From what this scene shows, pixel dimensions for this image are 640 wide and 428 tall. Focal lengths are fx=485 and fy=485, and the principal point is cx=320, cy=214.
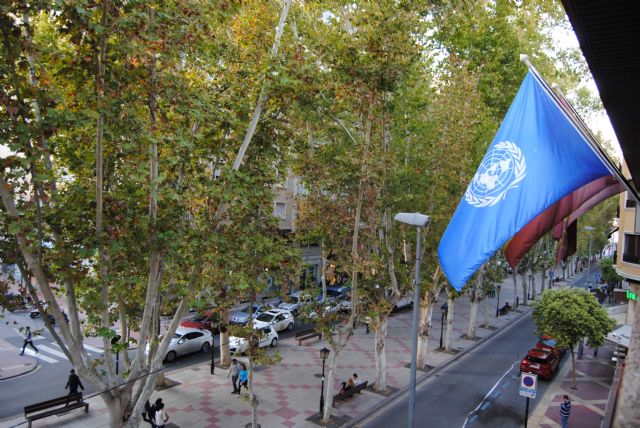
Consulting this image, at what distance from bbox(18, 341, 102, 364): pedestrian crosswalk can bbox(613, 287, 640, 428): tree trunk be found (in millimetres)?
23974

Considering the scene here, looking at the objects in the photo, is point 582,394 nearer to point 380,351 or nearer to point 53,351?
point 380,351

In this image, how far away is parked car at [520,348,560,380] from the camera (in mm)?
23125

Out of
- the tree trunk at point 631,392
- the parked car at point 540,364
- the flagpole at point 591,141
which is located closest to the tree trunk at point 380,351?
the parked car at point 540,364

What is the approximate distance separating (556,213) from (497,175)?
7.48 ft

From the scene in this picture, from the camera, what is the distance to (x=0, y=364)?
21.2m

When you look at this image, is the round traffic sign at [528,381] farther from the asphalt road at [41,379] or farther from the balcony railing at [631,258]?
the asphalt road at [41,379]

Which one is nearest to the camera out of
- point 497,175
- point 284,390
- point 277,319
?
point 497,175

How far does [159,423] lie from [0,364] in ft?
35.8

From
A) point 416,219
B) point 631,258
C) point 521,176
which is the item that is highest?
point 521,176

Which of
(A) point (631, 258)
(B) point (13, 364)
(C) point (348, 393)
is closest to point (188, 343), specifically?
(B) point (13, 364)

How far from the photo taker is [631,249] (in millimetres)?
18969

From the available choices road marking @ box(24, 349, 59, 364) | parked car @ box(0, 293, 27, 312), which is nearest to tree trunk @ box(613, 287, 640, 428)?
parked car @ box(0, 293, 27, 312)

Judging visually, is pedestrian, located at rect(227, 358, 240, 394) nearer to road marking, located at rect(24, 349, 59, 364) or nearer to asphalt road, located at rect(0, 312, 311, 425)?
asphalt road, located at rect(0, 312, 311, 425)

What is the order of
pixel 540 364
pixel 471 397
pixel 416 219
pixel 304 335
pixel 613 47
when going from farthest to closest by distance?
pixel 304 335 → pixel 540 364 → pixel 471 397 → pixel 416 219 → pixel 613 47
